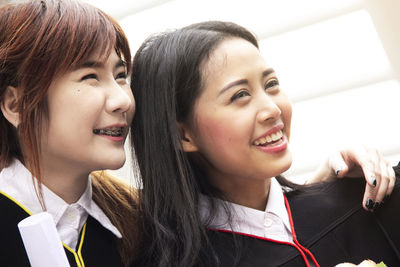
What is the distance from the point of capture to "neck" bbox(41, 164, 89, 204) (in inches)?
50.3

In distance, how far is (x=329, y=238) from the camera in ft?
4.27

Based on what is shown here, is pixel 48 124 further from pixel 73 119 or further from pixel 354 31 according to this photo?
pixel 354 31

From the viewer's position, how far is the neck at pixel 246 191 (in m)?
1.39

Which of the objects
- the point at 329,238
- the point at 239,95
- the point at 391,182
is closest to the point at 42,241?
the point at 239,95

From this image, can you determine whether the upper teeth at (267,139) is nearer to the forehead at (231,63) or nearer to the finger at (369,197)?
the forehead at (231,63)

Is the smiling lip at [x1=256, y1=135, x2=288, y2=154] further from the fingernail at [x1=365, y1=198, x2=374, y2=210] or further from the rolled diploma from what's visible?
the rolled diploma

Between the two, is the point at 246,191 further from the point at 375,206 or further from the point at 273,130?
the point at 375,206

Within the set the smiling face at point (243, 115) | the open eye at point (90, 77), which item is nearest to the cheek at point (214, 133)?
the smiling face at point (243, 115)

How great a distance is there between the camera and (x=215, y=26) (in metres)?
1.39

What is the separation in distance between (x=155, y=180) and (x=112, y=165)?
0.16m

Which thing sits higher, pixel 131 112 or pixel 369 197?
pixel 131 112

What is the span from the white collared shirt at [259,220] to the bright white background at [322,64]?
2.68 ft

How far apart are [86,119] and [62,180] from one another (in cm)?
18

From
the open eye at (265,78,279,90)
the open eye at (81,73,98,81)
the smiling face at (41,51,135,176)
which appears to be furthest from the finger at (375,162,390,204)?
the open eye at (81,73,98,81)
